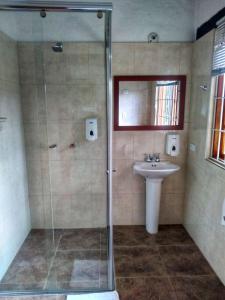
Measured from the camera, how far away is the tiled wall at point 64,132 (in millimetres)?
2680

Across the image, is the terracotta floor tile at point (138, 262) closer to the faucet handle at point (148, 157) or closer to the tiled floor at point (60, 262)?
the tiled floor at point (60, 262)

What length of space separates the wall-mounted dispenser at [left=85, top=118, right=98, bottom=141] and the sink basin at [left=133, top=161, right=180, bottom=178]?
2.07 feet

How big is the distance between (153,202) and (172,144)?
2.54ft

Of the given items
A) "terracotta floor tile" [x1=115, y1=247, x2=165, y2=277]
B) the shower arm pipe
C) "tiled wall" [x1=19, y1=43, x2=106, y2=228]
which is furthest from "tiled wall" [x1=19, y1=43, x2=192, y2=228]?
the shower arm pipe

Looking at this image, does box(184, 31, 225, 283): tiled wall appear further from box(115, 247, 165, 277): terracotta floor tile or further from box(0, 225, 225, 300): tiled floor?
box(115, 247, 165, 277): terracotta floor tile

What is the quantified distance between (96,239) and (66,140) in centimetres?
130

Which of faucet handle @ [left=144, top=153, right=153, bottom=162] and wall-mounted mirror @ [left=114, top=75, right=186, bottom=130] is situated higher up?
wall-mounted mirror @ [left=114, top=75, right=186, bottom=130]

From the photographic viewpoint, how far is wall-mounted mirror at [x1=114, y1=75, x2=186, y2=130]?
2.80 meters

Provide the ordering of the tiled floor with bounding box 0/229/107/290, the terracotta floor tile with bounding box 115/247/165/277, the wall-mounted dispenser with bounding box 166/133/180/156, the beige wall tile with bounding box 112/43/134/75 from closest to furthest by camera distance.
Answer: the tiled floor with bounding box 0/229/107/290
the terracotta floor tile with bounding box 115/247/165/277
the beige wall tile with bounding box 112/43/134/75
the wall-mounted dispenser with bounding box 166/133/180/156

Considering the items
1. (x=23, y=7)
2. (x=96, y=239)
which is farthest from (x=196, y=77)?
(x=96, y=239)

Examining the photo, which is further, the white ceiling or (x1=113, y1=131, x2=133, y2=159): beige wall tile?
(x1=113, y1=131, x2=133, y2=159): beige wall tile

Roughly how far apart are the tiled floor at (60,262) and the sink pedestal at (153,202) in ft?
2.04

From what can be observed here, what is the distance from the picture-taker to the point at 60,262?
7.89 feet

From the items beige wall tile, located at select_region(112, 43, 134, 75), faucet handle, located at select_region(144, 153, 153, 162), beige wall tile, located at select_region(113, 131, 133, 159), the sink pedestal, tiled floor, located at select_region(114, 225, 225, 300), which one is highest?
beige wall tile, located at select_region(112, 43, 134, 75)
